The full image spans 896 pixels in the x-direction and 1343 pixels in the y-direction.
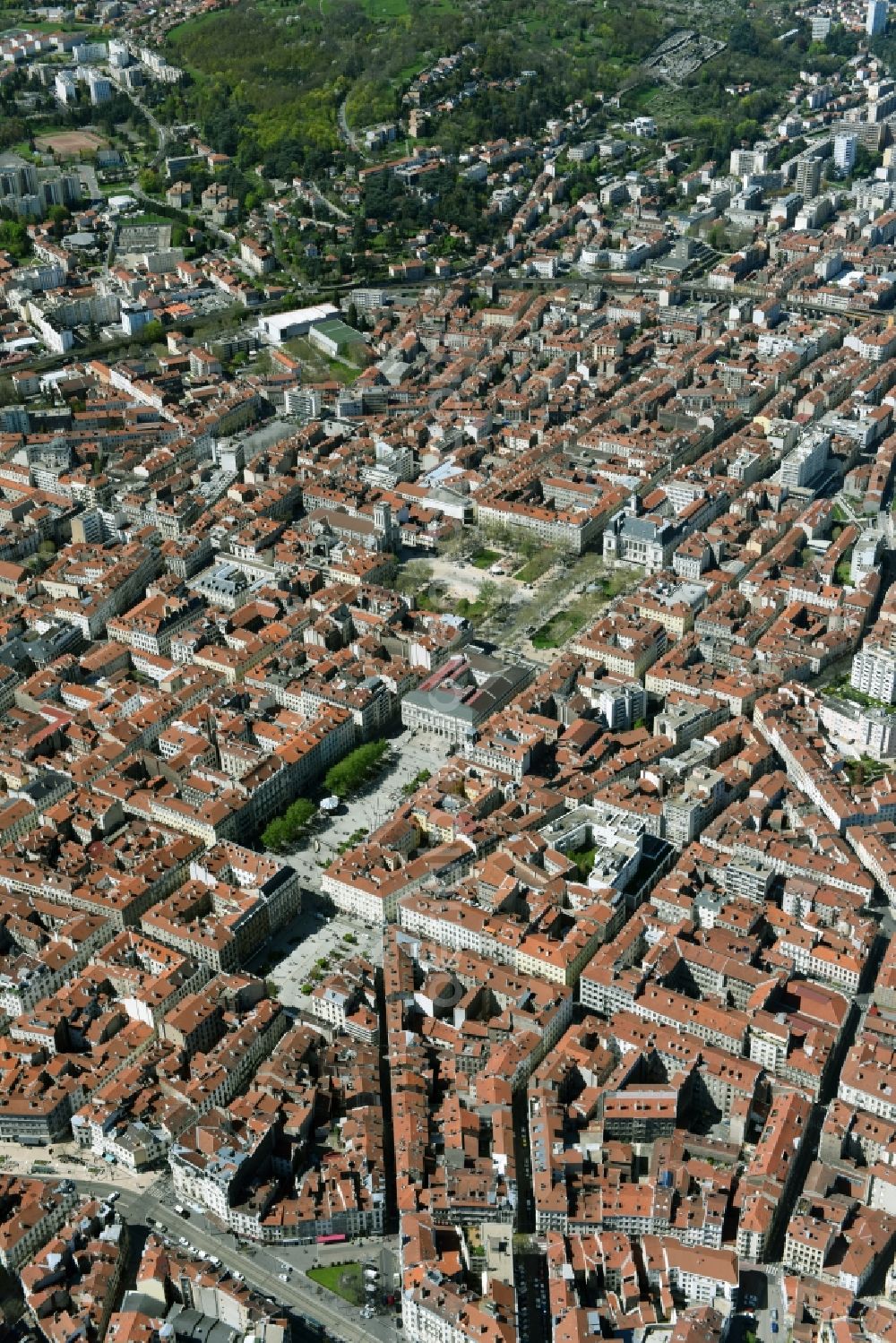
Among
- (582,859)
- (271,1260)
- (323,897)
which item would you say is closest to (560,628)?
(582,859)

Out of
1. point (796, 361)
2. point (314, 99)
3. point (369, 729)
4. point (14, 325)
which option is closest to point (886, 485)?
point (796, 361)

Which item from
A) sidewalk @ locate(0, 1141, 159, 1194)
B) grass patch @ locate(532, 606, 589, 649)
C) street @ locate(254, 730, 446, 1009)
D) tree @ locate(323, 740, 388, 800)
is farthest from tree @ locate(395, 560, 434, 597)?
sidewalk @ locate(0, 1141, 159, 1194)

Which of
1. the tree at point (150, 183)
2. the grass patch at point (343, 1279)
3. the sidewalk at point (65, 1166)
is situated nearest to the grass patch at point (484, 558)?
the sidewalk at point (65, 1166)

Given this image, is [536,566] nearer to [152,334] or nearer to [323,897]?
[323,897]

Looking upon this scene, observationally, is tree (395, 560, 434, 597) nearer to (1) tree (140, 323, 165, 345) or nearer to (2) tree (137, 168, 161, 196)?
(1) tree (140, 323, 165, 345)

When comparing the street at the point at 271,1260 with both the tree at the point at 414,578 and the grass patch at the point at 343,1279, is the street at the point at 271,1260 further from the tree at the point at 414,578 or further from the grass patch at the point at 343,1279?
the tree at the point at 414,578

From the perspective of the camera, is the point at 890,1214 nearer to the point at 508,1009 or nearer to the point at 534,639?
the point at 508,1009
